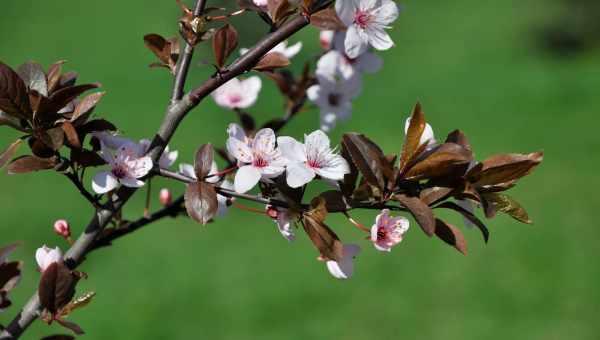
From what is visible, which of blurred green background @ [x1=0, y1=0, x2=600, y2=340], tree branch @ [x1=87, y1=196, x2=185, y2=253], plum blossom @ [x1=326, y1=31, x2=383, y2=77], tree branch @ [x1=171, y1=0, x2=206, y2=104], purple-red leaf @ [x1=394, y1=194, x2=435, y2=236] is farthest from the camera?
blurred green background @ [x1=0, y1=0, x2=600, y2=340]

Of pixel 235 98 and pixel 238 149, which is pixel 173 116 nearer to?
pixel 238 149

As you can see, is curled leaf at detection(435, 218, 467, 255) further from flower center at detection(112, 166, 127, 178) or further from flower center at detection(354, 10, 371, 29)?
flower center at detection(112, 166, 127, 178)

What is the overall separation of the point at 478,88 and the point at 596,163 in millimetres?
1309

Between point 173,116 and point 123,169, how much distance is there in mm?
77

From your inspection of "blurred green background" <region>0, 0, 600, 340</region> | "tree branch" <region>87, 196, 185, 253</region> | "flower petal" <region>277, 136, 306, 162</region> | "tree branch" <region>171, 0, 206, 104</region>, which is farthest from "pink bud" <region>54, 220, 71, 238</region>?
"blurred green background" <region>0, 0, 600, 340</region>

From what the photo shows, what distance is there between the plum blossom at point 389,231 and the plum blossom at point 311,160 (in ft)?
0.22

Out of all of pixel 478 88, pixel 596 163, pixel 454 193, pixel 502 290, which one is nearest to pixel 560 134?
pixel 596 163

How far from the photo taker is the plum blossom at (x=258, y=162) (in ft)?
2.44

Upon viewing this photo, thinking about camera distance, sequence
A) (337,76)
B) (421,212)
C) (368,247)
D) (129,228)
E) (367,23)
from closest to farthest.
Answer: (421,212) → (367,23) → (129,228) → (337,76) → (368,247)

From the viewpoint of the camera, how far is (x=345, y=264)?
81 cm

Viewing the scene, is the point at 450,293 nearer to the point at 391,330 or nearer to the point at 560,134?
the point at 391,330

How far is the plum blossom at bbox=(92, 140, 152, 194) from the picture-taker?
30.4 inches

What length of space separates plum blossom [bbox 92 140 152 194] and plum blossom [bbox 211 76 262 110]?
1.17 feet

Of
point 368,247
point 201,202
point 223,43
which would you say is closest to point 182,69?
point 223,43
